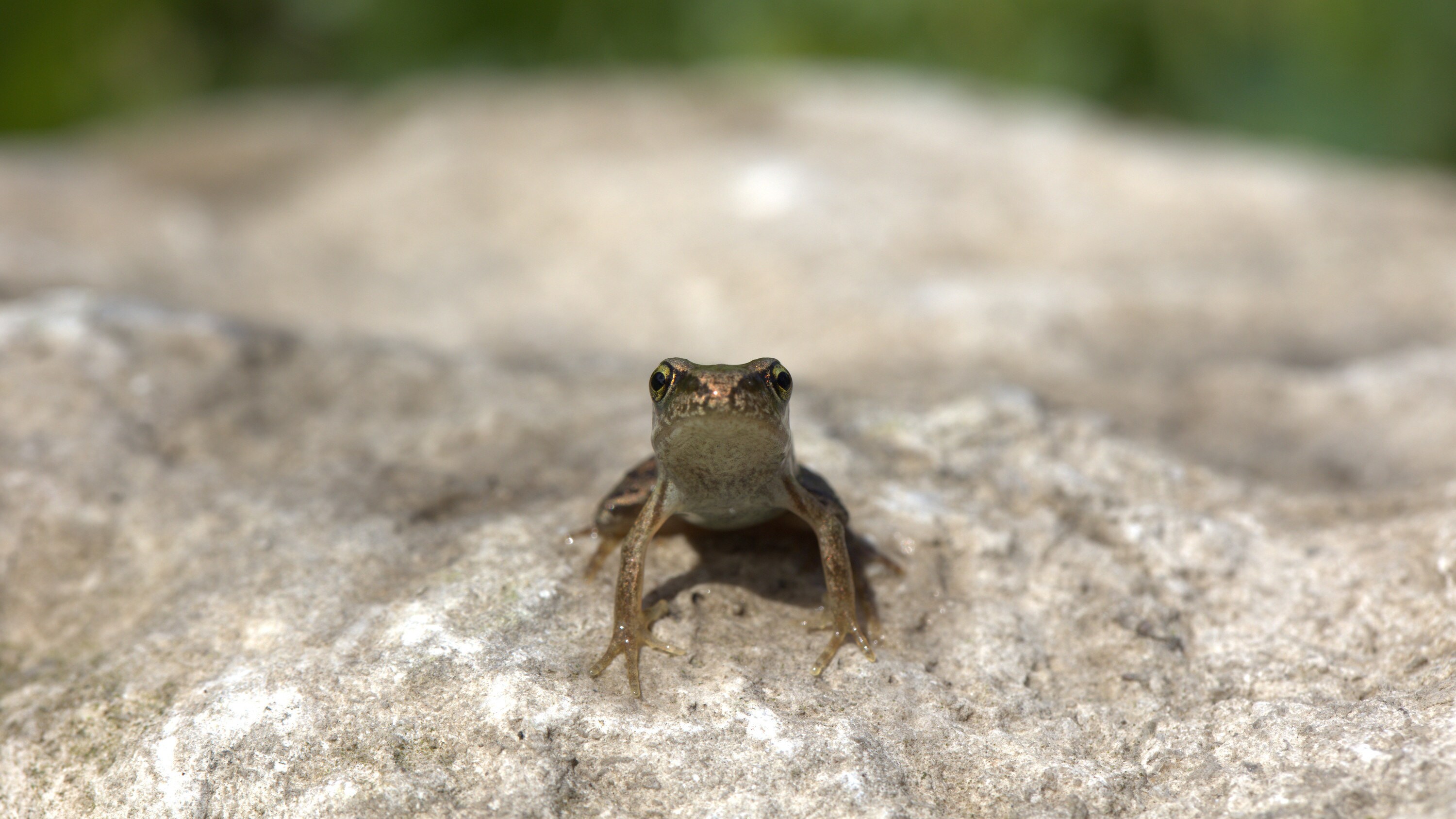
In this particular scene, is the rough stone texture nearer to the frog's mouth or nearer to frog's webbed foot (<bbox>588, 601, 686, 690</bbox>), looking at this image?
frog's webbed foot (<bbox>588, 601, 686, 690</bbox>)

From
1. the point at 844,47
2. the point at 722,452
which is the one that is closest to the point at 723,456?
the point at 722,452

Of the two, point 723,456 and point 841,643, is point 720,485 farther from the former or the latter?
point 841,643

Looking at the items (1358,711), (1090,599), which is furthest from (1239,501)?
(1358,711)

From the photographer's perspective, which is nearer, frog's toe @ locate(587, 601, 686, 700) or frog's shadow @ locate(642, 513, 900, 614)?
frog's toe @ locate(587, 601, 686, 700)

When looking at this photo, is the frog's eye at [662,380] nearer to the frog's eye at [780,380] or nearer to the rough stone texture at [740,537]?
the frog's eye at [780,380]

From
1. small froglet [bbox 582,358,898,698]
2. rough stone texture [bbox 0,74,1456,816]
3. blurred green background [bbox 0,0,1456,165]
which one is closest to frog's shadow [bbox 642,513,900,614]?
rough stone texture [bbox 0,74,1456,816]

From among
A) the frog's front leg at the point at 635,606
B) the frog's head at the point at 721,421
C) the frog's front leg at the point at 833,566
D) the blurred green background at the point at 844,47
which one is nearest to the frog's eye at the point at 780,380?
the frog's head at the point at 721,421

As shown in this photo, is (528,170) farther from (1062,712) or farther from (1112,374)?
(1062,712)
